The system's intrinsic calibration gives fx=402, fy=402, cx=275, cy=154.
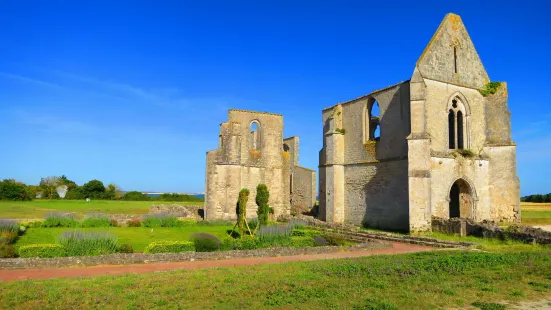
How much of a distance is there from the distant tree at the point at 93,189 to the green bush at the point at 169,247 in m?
54.6

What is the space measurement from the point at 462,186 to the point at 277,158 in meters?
12.8

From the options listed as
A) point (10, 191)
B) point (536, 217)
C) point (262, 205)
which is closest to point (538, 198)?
point (536, 217)

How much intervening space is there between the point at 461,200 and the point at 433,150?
14.0 ft

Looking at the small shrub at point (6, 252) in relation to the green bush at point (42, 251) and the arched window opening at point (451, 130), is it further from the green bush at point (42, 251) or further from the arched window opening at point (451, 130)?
the arched window opening at point (451, 130)

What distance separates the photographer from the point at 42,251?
39.5 feet

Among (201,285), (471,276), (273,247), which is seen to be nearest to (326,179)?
(273,247)

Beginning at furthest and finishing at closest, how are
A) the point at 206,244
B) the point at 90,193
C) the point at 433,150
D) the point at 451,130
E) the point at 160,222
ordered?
the point at 90,193
the point at 451,130
the point at 160,222
the point at 433,150
the point at 206,244

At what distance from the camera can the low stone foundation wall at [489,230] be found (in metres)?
15.5

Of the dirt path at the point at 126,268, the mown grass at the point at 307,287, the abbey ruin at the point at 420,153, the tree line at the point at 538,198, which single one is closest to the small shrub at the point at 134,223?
Answer: the abbey ruin at the point at 420,153

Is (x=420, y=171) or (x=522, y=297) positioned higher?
(x=420, y=171)

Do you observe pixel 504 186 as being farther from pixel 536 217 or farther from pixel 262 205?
pixel 262 205

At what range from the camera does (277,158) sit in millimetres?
30250

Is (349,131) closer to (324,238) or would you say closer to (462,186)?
(462,186)

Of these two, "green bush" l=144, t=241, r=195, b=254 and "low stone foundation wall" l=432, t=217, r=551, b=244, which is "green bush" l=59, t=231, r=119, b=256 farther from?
"low stone foundation wall" l=432, t=217, r=551, b=244
